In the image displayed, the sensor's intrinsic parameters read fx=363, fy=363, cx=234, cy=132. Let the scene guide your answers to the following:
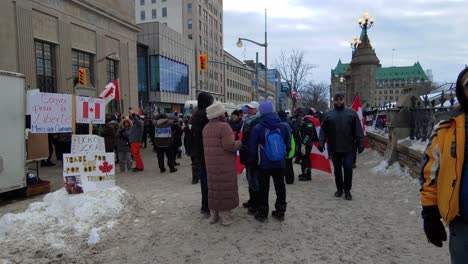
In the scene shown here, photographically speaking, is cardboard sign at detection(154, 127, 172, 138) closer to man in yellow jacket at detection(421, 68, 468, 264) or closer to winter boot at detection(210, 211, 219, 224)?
winter boot at detection(210, 211, 219, 224)

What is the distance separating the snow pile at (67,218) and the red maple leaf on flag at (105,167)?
0.90 m

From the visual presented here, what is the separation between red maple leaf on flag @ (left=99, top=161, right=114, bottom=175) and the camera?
721 centimetres

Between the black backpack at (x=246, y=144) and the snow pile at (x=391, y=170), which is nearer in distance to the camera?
the black backpack at (x=246, y=144)

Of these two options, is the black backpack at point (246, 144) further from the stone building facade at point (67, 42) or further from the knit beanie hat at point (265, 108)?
the stone building facade at point (67, 42)

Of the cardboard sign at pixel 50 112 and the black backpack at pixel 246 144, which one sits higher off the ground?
the cardboard sign at pixel 50 112

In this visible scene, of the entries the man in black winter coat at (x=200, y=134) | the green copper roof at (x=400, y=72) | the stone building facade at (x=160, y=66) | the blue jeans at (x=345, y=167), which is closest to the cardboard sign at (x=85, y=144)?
the man in black winter coat at (x=200, y=134)

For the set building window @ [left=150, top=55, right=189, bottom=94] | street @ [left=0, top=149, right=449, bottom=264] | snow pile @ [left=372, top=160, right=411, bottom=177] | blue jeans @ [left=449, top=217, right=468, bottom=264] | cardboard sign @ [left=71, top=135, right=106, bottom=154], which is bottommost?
street @ [left=0, top=149, right=449, bottom=264]

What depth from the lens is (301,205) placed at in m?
6.39

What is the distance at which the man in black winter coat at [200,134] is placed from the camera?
5.77m

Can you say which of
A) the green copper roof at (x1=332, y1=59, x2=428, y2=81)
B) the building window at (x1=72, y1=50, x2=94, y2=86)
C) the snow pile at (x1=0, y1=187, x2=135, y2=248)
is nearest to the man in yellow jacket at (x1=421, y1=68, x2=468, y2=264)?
the snow pile at (x1=0, y1=187, x2=135, y2=248)

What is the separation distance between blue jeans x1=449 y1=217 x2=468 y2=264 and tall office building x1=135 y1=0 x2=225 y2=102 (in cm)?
7793

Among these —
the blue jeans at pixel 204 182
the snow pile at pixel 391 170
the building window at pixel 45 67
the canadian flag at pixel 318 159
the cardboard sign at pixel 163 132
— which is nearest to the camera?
the blue jeans at pixel 204 182

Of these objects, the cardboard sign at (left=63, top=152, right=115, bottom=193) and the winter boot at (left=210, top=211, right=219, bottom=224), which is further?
the cardboard sign at (left=63, top=152, right=115, bottom=193)

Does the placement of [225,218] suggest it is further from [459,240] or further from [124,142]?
[124,142]
